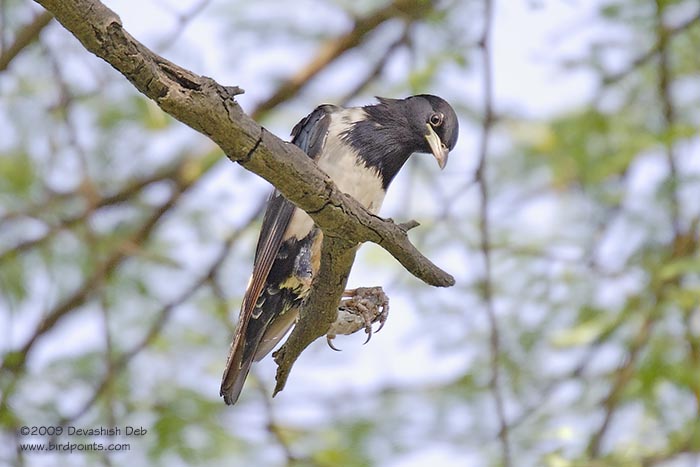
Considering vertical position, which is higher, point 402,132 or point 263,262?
point 402,132

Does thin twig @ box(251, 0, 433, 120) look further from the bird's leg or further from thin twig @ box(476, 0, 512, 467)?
the bird's leg

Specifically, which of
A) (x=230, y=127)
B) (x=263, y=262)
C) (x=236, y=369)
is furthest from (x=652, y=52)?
(x=230, y=127)

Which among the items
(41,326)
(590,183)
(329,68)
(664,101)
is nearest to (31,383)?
(41,326)

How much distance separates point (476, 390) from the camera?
24.4 ft

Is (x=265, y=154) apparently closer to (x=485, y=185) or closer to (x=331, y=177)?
(x=331, y=177)

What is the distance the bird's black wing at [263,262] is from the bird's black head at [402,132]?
177 millimetres

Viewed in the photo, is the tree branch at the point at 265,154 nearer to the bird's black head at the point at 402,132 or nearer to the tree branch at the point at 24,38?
the bird's black head at the point at 402,132

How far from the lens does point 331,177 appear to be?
4668mm

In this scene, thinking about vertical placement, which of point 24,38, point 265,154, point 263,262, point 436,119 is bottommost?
point 265,154

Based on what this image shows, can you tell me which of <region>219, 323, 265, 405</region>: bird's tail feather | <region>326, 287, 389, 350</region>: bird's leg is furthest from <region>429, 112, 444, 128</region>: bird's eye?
<region>219, 323, 265, 405</region>: bird's tail feather

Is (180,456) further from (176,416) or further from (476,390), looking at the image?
(476,390)

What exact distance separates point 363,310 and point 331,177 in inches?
24.9

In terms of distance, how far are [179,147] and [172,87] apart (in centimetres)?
477

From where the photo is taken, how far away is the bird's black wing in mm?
4508
